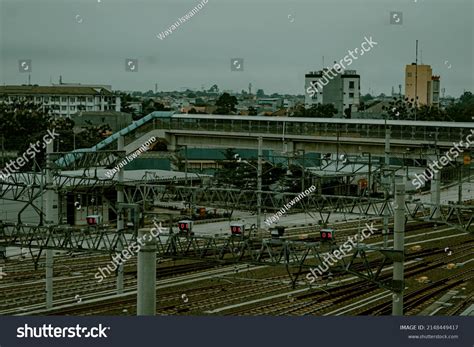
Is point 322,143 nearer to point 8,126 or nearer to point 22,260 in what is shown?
point 22,260

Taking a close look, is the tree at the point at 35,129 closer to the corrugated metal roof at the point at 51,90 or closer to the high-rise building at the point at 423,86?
the corrugated metal roof at the point at 51,90

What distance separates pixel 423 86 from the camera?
34250mm

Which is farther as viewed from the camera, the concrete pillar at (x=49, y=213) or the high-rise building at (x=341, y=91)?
the high-rise building at (x=341, y=91)

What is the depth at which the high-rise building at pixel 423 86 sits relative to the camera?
32062 millimetres

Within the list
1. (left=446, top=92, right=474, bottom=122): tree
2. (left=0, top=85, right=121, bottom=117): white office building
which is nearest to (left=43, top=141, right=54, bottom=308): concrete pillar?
(left=446, top=92, right=474, bottom=122): tree

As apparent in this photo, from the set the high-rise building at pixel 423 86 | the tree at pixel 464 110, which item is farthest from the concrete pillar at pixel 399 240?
the high-rise building at pixel 423 86

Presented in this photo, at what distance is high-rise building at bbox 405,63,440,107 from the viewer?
32.1 meters

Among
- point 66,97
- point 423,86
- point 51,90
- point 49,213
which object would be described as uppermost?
point 423,86

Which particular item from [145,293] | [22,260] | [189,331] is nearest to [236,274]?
[22,260]

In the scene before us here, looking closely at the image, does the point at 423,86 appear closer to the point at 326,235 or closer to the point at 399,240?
the point at 326,235

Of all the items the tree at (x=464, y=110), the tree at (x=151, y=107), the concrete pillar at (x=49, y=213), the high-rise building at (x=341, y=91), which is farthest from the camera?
the tree at (x=151, y=107)

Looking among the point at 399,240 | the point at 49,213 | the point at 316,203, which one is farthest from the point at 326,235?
the point at 49,213

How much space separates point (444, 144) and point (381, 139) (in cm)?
165

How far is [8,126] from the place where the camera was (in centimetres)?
2117
